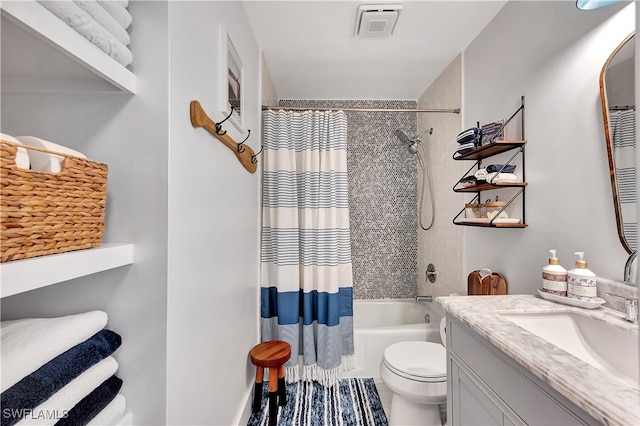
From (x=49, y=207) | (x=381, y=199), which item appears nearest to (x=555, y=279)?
(x=49, y=207)

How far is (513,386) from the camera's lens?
781mm

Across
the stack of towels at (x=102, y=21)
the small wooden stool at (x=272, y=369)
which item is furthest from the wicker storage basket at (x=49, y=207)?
the small wooden stool at (x=272, y=369)

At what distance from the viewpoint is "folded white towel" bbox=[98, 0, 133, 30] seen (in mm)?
686

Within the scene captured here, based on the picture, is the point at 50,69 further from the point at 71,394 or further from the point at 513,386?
the point at 513,386

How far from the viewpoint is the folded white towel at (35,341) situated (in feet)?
1.72

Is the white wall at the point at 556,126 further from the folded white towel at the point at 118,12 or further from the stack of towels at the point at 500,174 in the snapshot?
the folded white towel at the point at 118,12

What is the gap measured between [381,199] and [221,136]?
2014 millimetres

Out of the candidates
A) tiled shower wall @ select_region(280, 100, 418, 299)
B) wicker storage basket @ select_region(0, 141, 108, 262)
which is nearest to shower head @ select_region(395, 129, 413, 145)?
tiled shower wall @ select_region(280, 100, 418, 299)

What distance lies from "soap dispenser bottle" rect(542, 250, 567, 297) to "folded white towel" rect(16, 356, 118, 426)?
151 centimetres

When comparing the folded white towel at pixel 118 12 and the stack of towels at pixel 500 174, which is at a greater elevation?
the folded white towel at pixel 118 12

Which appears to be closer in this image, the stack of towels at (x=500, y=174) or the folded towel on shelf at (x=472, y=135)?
the stack of towels at (x=500, y=174)

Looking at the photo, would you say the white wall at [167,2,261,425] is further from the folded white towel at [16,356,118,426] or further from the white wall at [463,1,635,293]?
the white wall at [463,1,635,293]

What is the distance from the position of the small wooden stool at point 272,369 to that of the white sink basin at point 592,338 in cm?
121

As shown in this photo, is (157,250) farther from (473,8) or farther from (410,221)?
(410,221)
